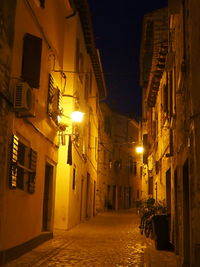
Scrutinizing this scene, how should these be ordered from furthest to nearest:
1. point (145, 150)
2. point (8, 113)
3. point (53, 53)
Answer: point (145, 150)
point (53, 53)
point (8, 113)

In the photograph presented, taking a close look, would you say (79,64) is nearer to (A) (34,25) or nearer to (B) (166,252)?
(A) (34,25)

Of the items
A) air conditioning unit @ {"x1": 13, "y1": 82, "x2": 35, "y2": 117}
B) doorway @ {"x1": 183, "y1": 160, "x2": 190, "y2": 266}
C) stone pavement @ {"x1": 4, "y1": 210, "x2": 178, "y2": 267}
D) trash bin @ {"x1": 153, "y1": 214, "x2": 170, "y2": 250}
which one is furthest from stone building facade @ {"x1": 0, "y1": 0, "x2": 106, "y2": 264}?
doorway @ {"x1": 183, "y1": 160, "x2": 190, "y2": 266}

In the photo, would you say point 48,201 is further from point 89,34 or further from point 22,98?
point 89,34

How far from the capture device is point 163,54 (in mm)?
15281

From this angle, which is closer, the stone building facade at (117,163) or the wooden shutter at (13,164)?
the wooden shutter at (13,164)

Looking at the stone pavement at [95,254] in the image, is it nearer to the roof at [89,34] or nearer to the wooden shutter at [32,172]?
the wooden shutter at [32,172]

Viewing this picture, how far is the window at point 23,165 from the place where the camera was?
8.55 metres

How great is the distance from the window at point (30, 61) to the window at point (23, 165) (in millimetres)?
1431

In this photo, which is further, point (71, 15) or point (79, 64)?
point (79, 64)

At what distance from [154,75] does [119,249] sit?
8.36 meters

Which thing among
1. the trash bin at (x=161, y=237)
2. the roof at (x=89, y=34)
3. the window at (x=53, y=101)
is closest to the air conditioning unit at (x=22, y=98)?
the window at (x=53, y=101)

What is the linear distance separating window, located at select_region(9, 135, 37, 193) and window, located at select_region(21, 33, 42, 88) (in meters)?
1.43

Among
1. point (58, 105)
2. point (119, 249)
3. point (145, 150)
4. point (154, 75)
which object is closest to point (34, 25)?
point (58, 105)

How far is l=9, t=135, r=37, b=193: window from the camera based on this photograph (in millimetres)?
8555
